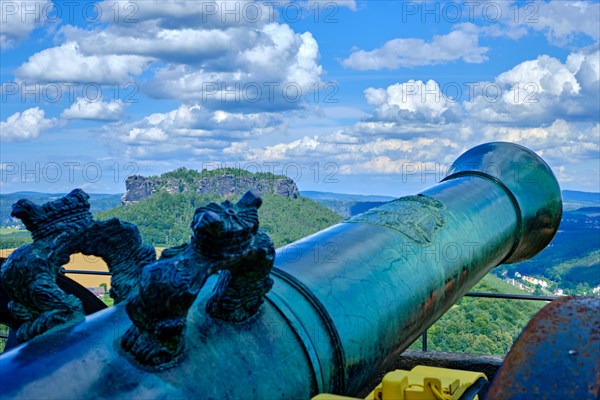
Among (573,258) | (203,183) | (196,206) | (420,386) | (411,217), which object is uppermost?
(411,217)

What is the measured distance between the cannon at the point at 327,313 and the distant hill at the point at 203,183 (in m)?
77.9

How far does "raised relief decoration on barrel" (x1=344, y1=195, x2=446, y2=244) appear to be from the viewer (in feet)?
12.5

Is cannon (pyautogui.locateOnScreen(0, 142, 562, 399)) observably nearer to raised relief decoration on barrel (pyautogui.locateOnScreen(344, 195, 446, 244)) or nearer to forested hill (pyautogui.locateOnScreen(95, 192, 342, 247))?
raised relief decoration on barrel (pyautogui.locateOnScreen(344, 195, 446, 244))

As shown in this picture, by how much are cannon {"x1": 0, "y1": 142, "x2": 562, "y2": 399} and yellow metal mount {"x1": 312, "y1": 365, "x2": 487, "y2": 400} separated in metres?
0.16

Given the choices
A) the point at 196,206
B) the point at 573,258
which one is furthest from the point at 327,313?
the point at 573,258

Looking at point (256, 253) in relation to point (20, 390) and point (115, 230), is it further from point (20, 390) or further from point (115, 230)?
point (20, 390)

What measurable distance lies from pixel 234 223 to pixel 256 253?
185 mm

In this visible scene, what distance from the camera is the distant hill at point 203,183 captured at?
85.6 metres

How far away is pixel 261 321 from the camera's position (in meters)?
2.58

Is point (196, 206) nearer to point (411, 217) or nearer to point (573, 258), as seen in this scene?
point (573, 258)

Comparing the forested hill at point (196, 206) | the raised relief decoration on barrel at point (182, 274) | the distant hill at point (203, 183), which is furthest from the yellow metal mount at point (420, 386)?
the distant hill at point (203, 183)

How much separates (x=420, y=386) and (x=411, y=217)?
1249mm

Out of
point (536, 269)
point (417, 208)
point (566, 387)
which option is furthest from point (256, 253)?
point (536, 269)

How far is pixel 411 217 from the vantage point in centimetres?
392
